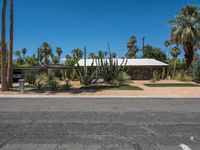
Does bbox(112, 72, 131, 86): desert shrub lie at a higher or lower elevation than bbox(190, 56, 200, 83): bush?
lower

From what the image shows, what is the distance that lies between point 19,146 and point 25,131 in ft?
4.69

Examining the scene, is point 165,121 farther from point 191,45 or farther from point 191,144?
point 191,45

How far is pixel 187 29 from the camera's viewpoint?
31.2 m

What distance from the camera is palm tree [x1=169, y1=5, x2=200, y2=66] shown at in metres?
31.0

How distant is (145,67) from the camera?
3547 centimetres

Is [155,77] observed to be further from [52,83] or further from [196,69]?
[52,83]

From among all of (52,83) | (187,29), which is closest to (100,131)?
(52,83)

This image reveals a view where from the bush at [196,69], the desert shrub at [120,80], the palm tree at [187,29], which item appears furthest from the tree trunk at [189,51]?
the desert shrub at [120,80]

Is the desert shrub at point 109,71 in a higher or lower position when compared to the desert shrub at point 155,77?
higher

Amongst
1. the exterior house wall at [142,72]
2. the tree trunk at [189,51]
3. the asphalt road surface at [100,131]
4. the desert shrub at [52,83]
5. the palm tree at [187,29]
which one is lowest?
the asphalt road surface at [100,131]

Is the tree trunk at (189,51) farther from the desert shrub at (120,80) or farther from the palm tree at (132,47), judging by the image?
the palm tree at (132,47)

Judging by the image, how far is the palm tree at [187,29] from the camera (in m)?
31.0

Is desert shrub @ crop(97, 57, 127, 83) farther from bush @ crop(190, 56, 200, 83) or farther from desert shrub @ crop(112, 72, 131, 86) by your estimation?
bush @ crop(190, 56, 200, 83)

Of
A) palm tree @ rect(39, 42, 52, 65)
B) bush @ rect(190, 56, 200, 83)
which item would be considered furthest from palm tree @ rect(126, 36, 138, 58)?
bush @ rect(190, 56, 200, 83)
